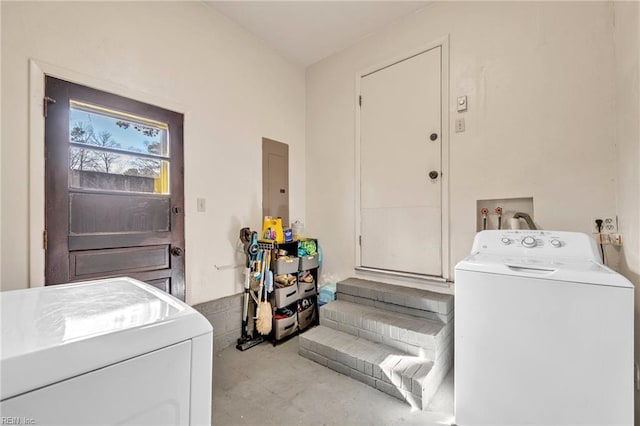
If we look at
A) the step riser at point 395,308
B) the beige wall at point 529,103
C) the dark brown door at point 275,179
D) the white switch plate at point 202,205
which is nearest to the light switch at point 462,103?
the beige wall at point 529,103

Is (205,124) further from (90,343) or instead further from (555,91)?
(555,91)

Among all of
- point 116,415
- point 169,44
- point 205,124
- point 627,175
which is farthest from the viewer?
point 205,124

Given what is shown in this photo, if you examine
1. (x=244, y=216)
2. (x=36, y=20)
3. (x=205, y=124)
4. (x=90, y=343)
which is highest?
(x=36, y=20)

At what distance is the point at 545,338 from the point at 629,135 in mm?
Answer: 1261

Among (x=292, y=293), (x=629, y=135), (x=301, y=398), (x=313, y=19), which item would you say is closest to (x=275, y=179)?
(x=292, y=293)

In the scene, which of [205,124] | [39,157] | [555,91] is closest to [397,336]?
[555,91]

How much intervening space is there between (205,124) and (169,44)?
0.66 m

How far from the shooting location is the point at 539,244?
1.58 m

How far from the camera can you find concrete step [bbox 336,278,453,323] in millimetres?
2195

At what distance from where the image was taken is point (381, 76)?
280 cm

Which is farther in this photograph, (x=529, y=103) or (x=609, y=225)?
(x=529, y=103)

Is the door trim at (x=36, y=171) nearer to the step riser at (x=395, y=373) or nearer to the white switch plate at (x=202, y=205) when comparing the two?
the white switch plate at (x=202, y=205)

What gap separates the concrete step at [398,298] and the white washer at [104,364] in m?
1.96

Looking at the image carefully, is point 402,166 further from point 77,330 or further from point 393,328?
point 77,330
